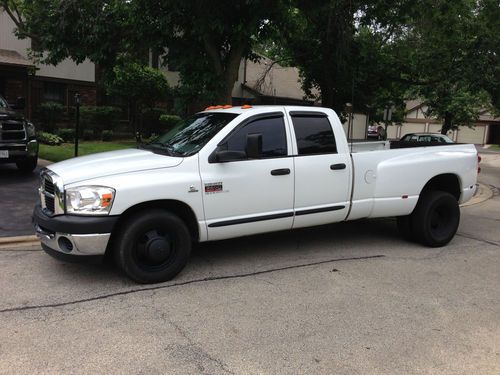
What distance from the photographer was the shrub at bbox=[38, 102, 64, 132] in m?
21.1

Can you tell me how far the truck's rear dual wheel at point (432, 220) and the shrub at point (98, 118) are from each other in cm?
1782

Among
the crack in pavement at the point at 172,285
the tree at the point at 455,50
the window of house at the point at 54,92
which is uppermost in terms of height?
the tree at the point at 455,50

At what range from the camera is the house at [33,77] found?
19.7 metres

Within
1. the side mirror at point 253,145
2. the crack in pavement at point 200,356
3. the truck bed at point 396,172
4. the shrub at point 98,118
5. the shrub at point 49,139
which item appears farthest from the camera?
the shrub at point 98,118

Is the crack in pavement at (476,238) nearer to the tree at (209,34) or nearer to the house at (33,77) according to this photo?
the tree at (209,34)

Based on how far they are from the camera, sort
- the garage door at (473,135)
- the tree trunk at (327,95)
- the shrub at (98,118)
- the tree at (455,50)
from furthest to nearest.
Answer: the garage door at (473,135)
the shrub at (98,118)
the tree at (455,50)
the tree trunk at (327,95)

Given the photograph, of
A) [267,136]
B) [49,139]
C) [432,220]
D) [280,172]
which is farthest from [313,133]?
[49,139]

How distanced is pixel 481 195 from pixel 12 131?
11764 millimetres

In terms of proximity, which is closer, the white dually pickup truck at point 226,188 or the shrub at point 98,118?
the white dually pickup truck at point 226,188

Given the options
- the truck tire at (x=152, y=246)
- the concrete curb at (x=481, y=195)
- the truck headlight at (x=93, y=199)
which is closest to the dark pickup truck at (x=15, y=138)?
the truck headlight at (x=93, y=199)

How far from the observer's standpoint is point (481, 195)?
13.3 meters

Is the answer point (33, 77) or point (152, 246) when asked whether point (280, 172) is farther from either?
point (33, 77)

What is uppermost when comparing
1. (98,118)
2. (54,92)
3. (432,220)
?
(54,92)

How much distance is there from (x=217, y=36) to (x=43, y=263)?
545cm
